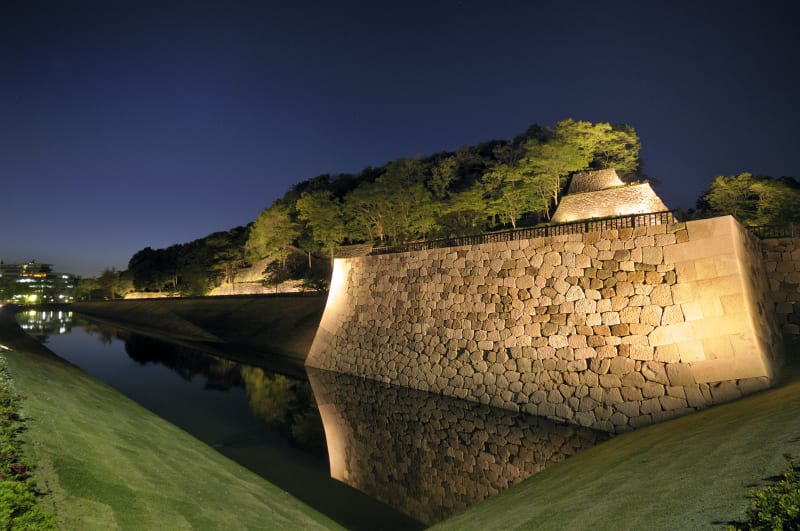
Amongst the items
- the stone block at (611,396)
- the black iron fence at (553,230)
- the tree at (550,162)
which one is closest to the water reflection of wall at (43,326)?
the black iron fence at (553,230)

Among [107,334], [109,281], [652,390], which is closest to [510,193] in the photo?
[652,390]

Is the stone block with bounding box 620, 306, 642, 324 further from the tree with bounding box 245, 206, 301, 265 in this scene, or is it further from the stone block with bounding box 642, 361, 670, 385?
the tree with bounding box 245, 206, 301, 265

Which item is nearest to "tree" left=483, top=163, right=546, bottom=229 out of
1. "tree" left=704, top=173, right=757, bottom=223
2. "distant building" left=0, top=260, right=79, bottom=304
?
"tree" left=704, top=173, right=757, bottom=223

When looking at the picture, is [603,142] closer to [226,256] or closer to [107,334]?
[107,334]

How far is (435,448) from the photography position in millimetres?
11891

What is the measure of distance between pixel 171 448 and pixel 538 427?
395 inches

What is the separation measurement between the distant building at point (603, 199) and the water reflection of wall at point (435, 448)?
67.7 feet

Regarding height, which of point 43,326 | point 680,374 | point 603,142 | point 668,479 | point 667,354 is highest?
point 603,142

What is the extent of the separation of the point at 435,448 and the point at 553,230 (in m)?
9.00

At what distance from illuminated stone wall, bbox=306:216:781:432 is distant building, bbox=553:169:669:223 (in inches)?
615

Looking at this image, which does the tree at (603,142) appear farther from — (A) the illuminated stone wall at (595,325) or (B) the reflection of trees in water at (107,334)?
(B) the reflection of trees in water at (107,334)

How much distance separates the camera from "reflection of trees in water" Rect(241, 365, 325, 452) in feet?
43.9

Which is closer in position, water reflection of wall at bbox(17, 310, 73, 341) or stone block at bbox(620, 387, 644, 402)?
stone block at bbox(620, 387, 644, 402)

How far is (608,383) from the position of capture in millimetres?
12898
